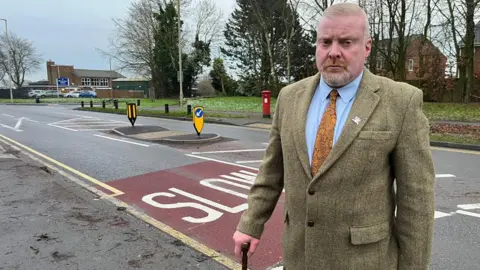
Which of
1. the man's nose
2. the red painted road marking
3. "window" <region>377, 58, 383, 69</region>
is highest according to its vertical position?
"window" <region>377, 58, 383, 69</region>

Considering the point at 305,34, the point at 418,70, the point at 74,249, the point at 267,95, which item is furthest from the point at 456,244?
the point at 305,34

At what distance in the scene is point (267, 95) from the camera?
19.2 metres

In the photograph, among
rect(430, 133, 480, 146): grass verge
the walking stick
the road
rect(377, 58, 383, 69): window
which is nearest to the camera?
the walking stick

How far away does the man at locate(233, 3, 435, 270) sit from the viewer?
5.00 ft

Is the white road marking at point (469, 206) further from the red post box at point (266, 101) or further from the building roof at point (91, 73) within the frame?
the building roof at point (91, 73)

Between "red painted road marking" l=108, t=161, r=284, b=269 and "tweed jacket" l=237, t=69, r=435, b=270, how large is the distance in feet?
6.72

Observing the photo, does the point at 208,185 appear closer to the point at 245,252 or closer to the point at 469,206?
the point at 469,206

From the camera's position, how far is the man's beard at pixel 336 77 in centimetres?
158

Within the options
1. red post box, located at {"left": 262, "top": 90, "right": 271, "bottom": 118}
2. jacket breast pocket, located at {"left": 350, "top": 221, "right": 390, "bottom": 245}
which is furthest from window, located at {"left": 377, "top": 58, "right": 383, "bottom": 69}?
jacket breast pocket, located at {"left": 350, "top": 221, "right": 390, "bottom": 245}

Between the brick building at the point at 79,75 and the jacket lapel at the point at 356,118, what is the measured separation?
92.2 meters

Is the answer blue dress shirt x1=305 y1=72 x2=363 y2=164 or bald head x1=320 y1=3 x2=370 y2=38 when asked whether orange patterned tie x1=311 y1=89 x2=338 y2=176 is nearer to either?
blue dress shirt x1=305 y1=72 x2=363 y2=164

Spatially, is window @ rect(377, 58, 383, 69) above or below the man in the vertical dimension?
above

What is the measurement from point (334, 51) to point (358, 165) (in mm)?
490

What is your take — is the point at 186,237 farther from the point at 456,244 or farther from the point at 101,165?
the point at 101,165
